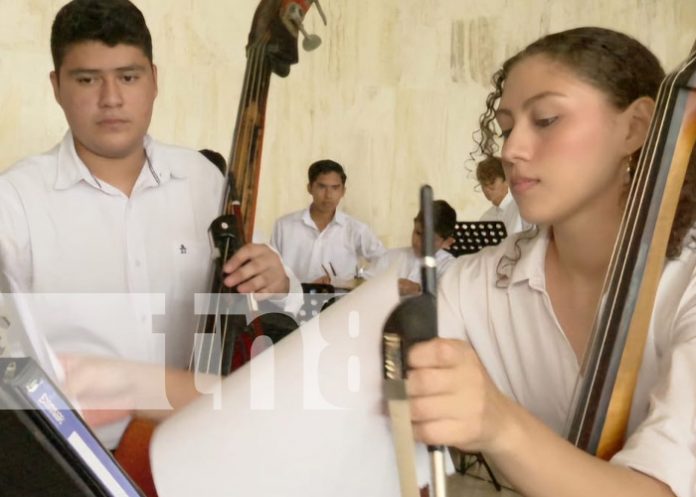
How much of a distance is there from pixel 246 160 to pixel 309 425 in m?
0.73

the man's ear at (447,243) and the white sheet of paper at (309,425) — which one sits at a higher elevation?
the white sheet of paper at (309,425)

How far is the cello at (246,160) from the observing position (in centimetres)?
86

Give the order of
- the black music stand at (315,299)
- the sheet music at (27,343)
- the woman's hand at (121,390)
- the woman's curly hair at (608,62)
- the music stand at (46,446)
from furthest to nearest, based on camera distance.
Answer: the black music stand at (315,299), the woman's curly hair at (608,62), the woman's hand at (121,390), the sheet music at (27,343), the music stand at (46,446)

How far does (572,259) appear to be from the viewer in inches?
25.0

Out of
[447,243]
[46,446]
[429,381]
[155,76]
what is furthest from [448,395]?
[447,243]

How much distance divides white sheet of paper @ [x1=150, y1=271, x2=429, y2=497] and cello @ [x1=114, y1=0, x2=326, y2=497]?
40 cm

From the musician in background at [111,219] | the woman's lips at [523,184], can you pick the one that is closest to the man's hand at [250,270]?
the musician in background at [111,219]

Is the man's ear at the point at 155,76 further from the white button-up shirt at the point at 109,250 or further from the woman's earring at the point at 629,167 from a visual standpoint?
the woman's earring at the point at 629,167

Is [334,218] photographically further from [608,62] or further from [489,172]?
[608,62]

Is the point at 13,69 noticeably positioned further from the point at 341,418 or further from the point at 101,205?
the point at 341,418

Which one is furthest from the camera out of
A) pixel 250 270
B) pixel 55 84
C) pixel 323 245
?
pixel 323 245

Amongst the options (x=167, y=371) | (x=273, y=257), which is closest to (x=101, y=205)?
(x=273, y=257)

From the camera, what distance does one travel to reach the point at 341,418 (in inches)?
13.9

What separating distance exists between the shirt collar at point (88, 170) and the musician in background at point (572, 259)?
0.48 metres
